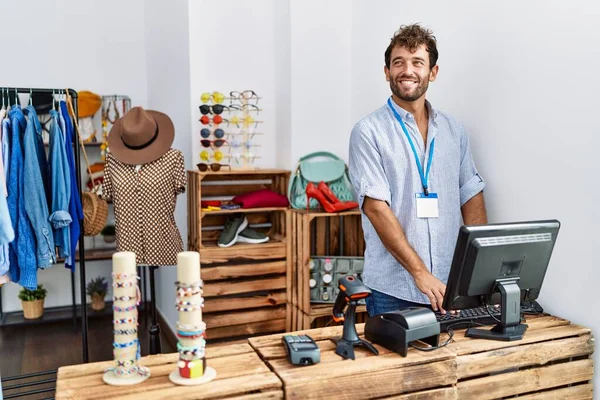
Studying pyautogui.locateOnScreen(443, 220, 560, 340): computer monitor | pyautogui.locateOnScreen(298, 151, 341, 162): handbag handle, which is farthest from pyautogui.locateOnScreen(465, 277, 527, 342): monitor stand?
pyautogui.locateOnScreen(298, 151, 341, 162): handbag handle

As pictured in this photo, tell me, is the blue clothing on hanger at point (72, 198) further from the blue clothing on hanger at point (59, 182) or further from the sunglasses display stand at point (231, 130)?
the sunglasses display stand at point (231, 130)

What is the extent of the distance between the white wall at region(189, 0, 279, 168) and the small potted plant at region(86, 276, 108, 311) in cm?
183

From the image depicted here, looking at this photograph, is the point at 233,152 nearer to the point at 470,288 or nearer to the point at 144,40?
the point at 144,40

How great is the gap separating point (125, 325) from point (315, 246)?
7.76 feet

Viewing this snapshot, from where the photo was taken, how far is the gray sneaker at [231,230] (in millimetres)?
3752

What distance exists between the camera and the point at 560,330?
2.10 metres

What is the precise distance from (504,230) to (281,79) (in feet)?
8.56

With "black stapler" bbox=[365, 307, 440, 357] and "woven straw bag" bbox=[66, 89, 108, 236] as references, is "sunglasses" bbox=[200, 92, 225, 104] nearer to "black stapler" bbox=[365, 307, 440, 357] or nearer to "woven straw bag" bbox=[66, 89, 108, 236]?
"woven straw bag" bbox=[66, 89, 108, 236]

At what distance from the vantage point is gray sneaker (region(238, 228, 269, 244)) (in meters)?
3.83

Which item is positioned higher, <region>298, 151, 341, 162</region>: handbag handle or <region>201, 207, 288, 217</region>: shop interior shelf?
<region>298, 151, 341, 162</region>: handbag handle

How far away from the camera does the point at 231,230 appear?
12.5 ft

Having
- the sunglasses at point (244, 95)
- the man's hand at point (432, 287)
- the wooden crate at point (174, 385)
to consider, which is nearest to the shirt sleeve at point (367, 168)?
the man's hand at point (432, 287)

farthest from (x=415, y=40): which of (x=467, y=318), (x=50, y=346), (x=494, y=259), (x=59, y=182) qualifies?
(x=50, y=346)

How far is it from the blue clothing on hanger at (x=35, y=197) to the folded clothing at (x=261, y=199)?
1266 millimetres
